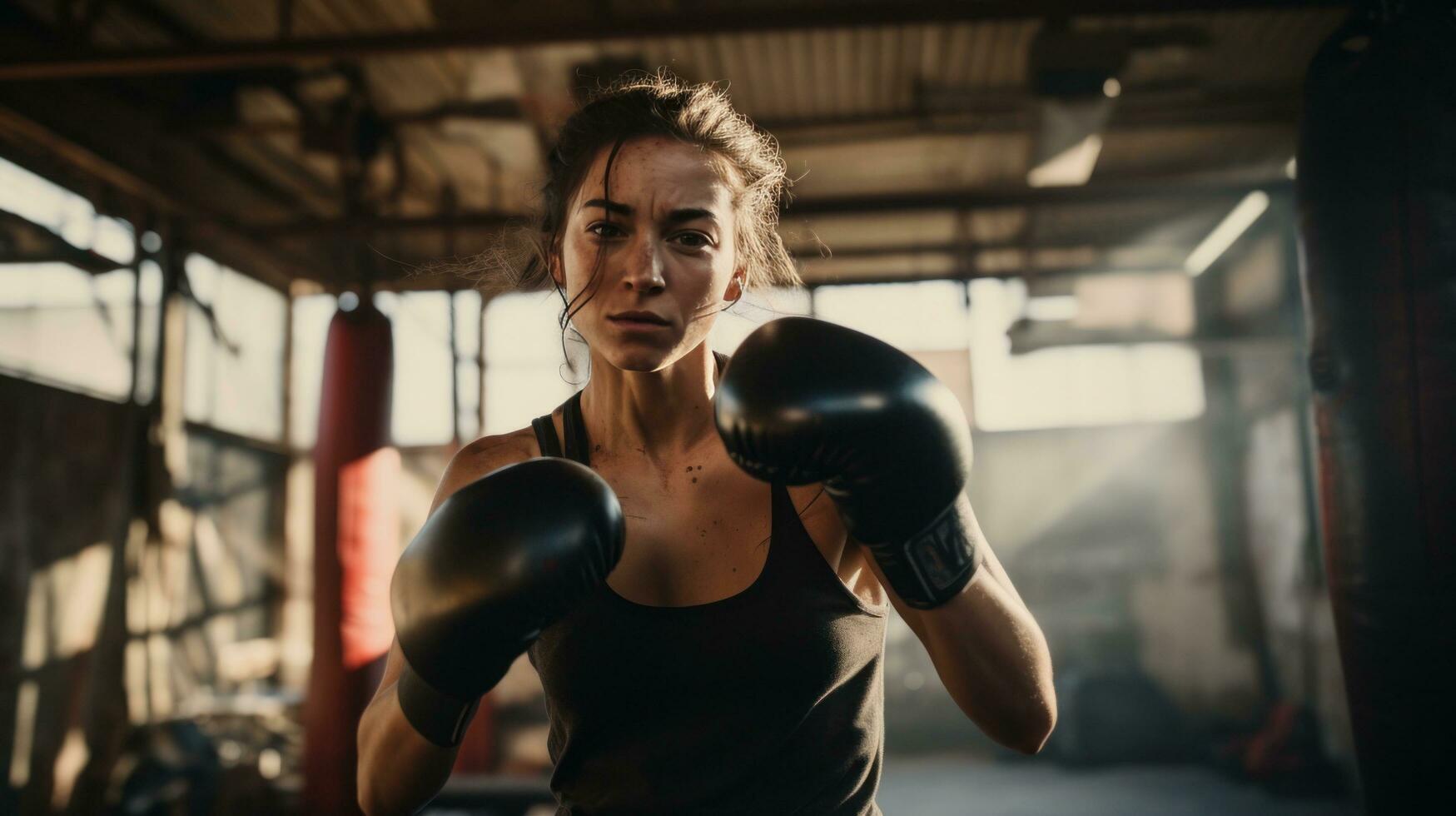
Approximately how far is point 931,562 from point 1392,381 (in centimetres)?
126

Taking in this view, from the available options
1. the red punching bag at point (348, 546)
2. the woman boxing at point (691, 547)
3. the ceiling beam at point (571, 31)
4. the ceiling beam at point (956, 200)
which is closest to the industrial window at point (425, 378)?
the ceiling beam at point (956, 200)

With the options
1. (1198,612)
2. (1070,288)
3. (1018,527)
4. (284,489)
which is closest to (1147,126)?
(1070,288)

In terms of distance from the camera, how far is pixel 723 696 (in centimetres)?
123

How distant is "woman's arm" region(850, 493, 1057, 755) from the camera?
1134 mm

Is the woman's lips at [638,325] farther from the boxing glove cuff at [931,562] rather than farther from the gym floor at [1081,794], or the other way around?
the gym floor at [1081,794]

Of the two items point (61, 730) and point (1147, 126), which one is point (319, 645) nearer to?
point (61, 730)

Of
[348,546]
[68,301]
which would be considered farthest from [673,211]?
[68,301]

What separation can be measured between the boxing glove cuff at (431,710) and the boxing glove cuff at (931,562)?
520 millimetres

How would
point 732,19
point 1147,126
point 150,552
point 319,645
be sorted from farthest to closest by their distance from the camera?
point 1147,126 < point 150,552 < point 319,645 < point 732,19

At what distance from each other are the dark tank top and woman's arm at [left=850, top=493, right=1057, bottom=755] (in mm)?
133

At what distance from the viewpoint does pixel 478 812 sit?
16.3 feet

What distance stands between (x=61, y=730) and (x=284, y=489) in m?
3.50

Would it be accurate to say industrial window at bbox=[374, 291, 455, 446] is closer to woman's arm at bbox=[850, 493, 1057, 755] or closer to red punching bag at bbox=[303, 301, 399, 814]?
red punching bag at bbox=[303, 301, 399, 814]

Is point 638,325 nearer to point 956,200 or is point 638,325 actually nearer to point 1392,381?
point 1392,381
